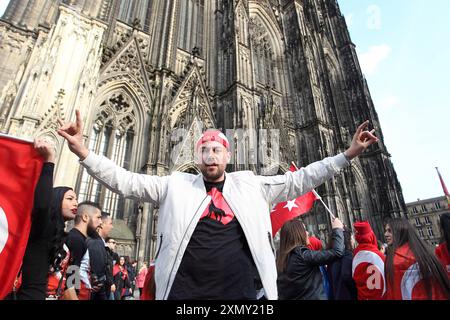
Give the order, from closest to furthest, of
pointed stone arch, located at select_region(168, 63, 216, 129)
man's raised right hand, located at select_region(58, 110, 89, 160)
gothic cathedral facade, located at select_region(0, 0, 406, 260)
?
1. man's raised right hand, located at select_region(58, 110, 89, 160)
2. gothic cathedral facade, located at select_region(0, 0, 406, 260)
3. pointed stone arch, located at select_region(168, 63, 216, 129)

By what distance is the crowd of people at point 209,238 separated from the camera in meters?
1.46

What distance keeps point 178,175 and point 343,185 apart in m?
15.8

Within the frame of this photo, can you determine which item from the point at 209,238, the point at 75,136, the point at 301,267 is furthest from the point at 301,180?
the point at 75,136

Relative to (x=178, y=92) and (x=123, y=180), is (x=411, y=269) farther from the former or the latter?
(x=178, y=92)

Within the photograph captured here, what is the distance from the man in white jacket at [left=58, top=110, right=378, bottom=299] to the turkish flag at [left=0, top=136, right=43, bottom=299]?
1.79 feet

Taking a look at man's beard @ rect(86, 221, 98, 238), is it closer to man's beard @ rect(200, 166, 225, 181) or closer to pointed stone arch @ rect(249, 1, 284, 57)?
man's beard @ rect(200, 166, 225, 181)

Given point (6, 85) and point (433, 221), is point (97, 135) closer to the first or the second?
point (6, 85)

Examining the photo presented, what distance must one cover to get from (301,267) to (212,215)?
1.40 m

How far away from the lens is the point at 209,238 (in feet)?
4.99

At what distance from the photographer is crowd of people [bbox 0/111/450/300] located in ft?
4.78

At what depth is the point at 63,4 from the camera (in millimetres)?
9703

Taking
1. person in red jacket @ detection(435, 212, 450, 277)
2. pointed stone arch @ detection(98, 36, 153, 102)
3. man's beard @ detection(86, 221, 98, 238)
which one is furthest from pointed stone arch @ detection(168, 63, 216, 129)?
person in red jacket @ detection(435, 212, 450, 277)

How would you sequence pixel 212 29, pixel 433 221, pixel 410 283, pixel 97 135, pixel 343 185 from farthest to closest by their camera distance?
pixel 433 221
pixel 212 29
pixel 343 185
pixel 97 135
pixel 410 283
